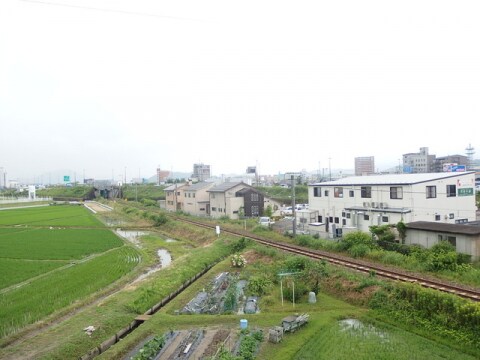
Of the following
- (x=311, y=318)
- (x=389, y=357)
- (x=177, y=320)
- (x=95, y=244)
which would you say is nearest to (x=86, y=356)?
(x=177, y=320)

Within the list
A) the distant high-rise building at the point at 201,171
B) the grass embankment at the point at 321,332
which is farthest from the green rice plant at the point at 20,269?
the distant high-rise building at the point at 201,171

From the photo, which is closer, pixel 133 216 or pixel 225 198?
pixel 225 198

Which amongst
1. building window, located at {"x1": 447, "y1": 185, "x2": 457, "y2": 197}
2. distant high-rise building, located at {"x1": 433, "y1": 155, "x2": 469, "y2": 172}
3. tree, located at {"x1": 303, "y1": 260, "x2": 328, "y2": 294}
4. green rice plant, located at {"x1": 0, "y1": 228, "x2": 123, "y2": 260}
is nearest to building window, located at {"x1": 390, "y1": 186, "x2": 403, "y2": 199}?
building window, located at {"x1": 447, "y1": 185, "x2": 457, "y2": 197}

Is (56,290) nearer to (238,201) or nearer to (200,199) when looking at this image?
(238,201)

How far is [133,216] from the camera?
50000mm

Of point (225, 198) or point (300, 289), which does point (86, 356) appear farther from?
point (225, 198)

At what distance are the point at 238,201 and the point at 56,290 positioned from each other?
2559 centimetres

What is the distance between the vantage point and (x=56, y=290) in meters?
16.5

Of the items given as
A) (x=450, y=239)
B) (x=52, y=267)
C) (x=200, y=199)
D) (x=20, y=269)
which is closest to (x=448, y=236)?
(x=450, y=239)

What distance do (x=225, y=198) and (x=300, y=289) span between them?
26669 mm

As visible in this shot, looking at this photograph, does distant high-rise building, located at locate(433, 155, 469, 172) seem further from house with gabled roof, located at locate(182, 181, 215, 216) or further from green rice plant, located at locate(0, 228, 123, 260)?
green rice plant, located at locate(0, 228, 123, 260)

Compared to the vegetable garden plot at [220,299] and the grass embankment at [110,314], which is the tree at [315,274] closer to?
the vegetable garden plot at [220,299]

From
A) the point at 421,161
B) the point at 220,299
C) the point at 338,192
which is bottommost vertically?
the point at 220,299

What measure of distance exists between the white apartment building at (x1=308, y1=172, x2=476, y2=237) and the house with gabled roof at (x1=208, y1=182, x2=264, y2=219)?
13583mm
